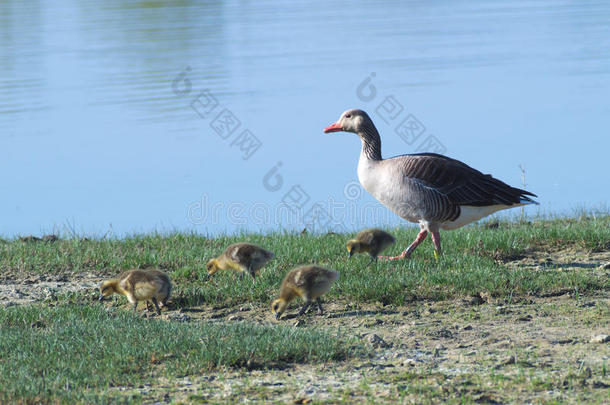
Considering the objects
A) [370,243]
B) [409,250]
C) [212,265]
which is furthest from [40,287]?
[409,250]

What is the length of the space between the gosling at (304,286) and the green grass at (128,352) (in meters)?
0.52

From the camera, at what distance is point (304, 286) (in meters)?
7.38

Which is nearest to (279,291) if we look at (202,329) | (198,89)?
(202,329)

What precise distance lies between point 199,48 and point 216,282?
27893 millimetres

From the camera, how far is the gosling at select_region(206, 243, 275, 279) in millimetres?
8500

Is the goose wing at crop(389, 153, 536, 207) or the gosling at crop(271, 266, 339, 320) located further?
the goose wing at crop(389, 153, 536, 207)

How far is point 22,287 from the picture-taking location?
9.12 meters

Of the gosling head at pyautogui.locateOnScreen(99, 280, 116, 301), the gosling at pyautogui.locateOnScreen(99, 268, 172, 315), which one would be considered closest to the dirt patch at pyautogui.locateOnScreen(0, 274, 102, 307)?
the gosling head at pyautogui.locateOnScreen(99, 280, 116, 301)

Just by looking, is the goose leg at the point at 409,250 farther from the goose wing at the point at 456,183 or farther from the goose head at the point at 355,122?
the goose head at the point at 355,122

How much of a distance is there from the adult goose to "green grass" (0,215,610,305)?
0.41m

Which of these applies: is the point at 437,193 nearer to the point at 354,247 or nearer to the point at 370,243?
the point at 370,243

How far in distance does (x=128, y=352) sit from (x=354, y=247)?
3.42 m

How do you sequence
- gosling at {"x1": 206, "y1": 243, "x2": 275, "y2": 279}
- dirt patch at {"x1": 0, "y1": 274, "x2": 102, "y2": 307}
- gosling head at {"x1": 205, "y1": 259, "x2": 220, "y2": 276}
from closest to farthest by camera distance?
gosling at {"x1": 206, "y1": 243, "x2": 275, "y2": 279} → dirt patch at {"x1": 0, "y1": 274, "x2": 102, "y2": 307} → gosling head at {"x1": 205, "y1": 259, "x2": 220, "y2": 276}

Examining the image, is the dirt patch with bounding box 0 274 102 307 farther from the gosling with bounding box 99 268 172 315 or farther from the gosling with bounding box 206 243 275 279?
the gosling with bounding box 206 243 275 279
